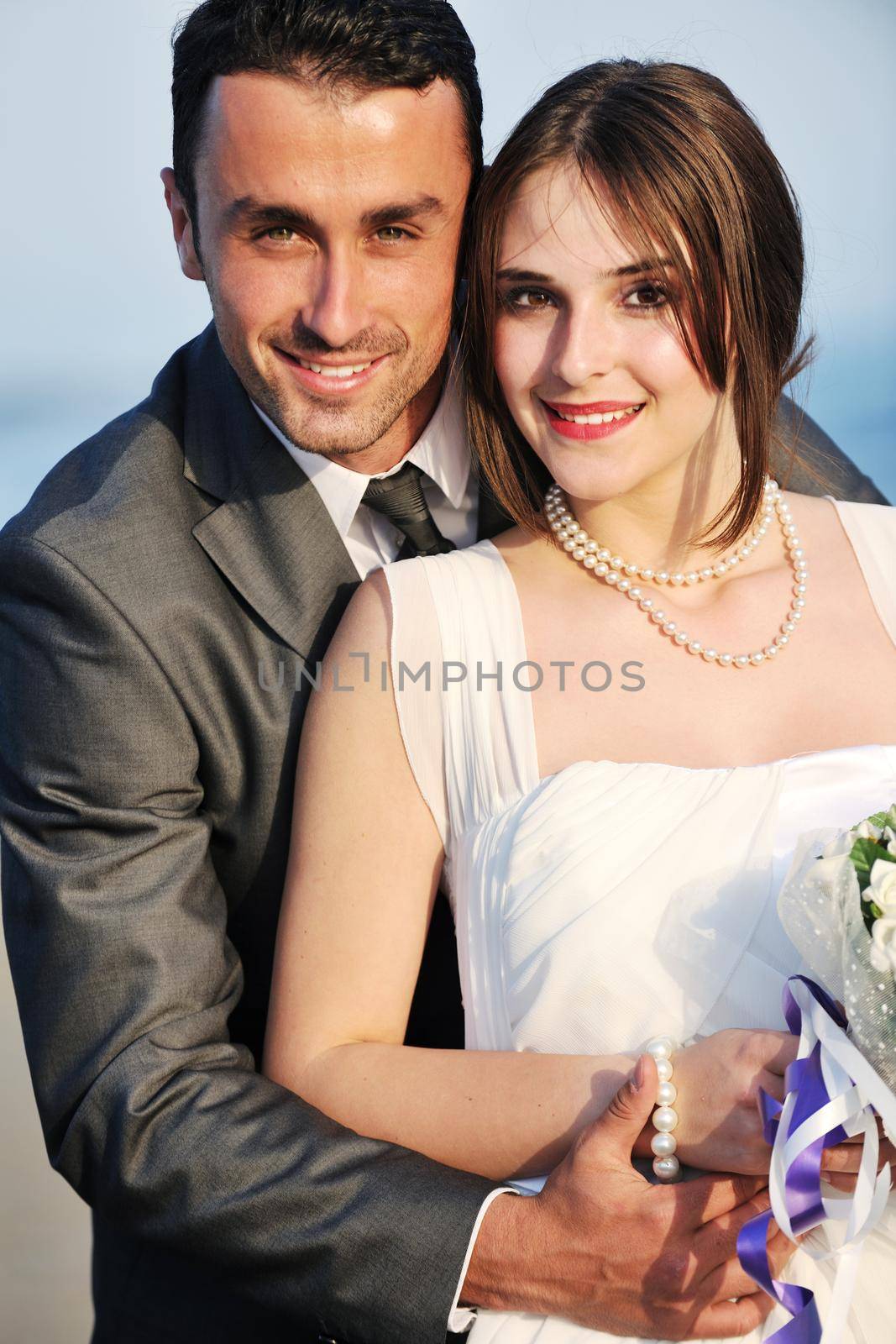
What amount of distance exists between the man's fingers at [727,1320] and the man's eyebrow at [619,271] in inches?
55.5

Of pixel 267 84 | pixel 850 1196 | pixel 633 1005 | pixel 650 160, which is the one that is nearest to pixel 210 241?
pixel 267 84

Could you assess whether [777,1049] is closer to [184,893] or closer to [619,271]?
[184,893]

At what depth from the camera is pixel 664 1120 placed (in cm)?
174

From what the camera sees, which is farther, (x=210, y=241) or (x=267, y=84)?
(x=210, y=241)

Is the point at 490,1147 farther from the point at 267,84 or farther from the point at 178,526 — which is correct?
the point at 267,84

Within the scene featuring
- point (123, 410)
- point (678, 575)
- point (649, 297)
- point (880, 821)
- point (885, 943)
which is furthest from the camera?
point (123, 410)

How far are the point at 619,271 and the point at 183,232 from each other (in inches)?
32.9

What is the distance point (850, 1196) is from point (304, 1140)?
0.74 metres

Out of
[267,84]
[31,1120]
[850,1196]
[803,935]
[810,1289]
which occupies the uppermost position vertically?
[267,84]

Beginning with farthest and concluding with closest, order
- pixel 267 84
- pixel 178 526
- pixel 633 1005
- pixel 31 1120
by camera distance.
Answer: pixel 31 1120 < pixel 178 526 < pixel 267 84 < pixel 633 1005

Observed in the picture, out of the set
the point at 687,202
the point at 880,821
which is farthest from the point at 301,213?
the point at 880,821

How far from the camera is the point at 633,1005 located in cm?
188

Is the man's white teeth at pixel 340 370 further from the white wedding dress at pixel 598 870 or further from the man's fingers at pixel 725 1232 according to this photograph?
the man's fingers at pixel 725 1232

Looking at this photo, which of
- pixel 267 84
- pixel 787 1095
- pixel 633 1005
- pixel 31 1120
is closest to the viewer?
pixel 787 1095
